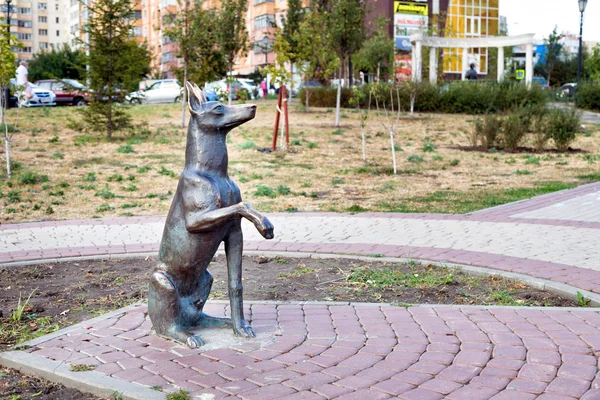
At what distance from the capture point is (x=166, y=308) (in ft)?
14.6

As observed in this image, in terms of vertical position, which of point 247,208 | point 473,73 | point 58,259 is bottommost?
point 58,259

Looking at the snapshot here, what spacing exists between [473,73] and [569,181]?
23.4 m

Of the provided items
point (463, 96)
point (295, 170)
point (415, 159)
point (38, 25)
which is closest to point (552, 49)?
point (463, 96)

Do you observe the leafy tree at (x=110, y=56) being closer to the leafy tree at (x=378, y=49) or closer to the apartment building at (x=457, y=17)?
the leafy tree at (x=378, y=49)

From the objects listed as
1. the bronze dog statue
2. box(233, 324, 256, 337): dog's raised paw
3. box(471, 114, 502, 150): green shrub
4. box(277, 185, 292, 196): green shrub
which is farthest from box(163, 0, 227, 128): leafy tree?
box(233, 324, 256, 337): dog's raised paw

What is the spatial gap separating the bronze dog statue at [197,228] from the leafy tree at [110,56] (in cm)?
1442

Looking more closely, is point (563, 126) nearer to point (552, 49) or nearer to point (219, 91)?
point (219, 91)

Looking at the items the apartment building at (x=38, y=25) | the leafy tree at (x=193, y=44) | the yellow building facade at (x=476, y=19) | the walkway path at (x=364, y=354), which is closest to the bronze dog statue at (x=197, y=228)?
the walkway path at (x=364, y=354)

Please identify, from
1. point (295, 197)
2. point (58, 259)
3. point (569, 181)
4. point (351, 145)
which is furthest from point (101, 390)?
point (351, 145)

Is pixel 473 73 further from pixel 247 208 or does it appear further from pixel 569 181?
pixel 247 208

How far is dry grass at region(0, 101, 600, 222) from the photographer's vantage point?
11078mm

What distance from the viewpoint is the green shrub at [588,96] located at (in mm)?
33781

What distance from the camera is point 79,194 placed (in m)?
12.0

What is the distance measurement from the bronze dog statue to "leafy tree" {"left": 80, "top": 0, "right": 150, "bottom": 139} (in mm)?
14415
